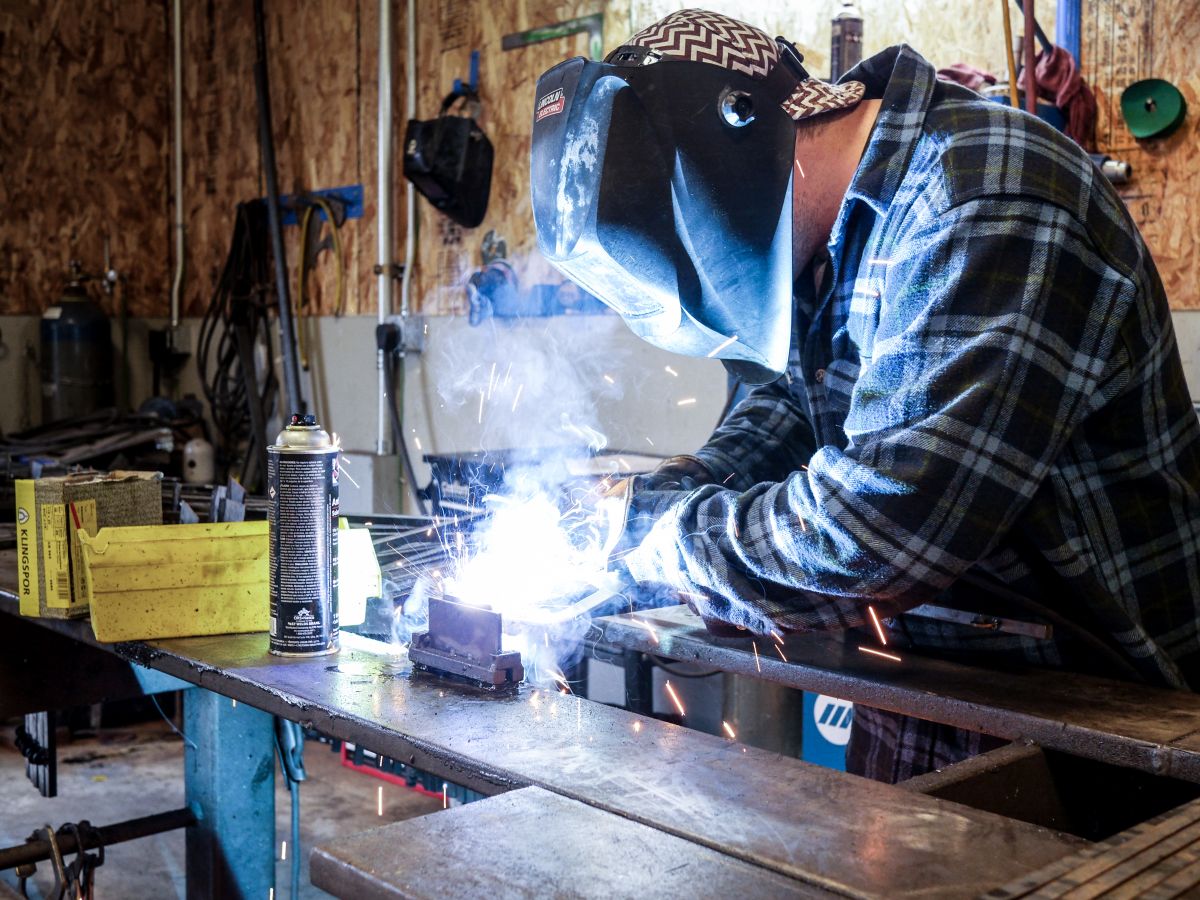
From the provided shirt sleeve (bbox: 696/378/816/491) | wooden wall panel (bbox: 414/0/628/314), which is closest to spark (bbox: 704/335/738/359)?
shirt sleeve (bbox: 696/378/816/491)

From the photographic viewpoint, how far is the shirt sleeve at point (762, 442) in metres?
2.11

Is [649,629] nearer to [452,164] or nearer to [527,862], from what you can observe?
[527,862]

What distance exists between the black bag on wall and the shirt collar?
377 cm

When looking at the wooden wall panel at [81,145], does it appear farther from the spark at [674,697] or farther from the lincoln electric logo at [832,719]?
the lincoln electric logo at [832,719]

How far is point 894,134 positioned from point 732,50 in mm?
246

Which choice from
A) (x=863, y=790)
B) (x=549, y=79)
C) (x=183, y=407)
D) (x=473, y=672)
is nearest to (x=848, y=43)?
(x=549, y=79)

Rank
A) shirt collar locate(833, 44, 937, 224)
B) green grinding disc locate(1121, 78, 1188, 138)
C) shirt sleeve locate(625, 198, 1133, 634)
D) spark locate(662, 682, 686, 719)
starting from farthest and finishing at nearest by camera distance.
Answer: spark locate(662, 682, 686, 719), green grinding disc locate(1121, 78, 1188, 138), shirt collar locate(833, 44, 937, 224), shirt sleeve locate(625, 198, 1133, 634)

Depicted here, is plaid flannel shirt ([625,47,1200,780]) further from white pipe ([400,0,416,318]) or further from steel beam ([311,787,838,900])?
white pipe ([400,0,416,318])

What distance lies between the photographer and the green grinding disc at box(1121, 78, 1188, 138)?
328cm

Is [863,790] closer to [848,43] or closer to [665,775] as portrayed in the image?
[665,775]

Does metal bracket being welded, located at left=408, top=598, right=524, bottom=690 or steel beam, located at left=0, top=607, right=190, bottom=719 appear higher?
metal bracket being welded, located at left=408, top=598, right=524, bottom=690

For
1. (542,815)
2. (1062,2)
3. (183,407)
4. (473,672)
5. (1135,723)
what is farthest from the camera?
(183,407)

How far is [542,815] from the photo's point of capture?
1.11 meters

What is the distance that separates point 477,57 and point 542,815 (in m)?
4.72
